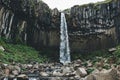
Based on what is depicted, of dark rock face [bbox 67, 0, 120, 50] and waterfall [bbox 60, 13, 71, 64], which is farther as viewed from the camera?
waterfall [bbox 60, 13, 71, 64]

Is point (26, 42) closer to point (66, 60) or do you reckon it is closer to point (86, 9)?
point (66, 60)

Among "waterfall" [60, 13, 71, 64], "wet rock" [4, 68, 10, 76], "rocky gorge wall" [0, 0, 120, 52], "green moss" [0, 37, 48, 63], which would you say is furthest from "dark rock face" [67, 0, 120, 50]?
"wet rock" [4, 68, 10, 76]

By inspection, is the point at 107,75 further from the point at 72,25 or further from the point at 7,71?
the point at 72,25

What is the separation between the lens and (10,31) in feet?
147

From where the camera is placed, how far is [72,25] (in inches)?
2008

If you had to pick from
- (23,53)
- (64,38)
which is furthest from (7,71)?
(64,38)

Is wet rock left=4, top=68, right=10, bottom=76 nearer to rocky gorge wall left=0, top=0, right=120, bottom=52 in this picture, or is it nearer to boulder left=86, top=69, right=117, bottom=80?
boulder left=86, top=69, right=117, bottom=80

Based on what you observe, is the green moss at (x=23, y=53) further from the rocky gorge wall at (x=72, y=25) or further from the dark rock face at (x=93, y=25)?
the dark rock face at (x=93, y=25)

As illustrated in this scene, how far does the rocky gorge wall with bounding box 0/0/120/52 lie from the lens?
152 feet

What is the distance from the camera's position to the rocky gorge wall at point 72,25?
46.3m

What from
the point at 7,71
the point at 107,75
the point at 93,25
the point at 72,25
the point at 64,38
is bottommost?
the point at 7,71

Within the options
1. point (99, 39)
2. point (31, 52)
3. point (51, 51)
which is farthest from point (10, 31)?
point (99, 39)

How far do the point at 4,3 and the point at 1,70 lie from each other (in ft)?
68.5

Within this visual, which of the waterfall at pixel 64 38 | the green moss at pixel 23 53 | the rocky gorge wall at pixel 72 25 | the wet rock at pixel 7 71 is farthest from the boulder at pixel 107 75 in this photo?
the waterfall at pixel 64 38
